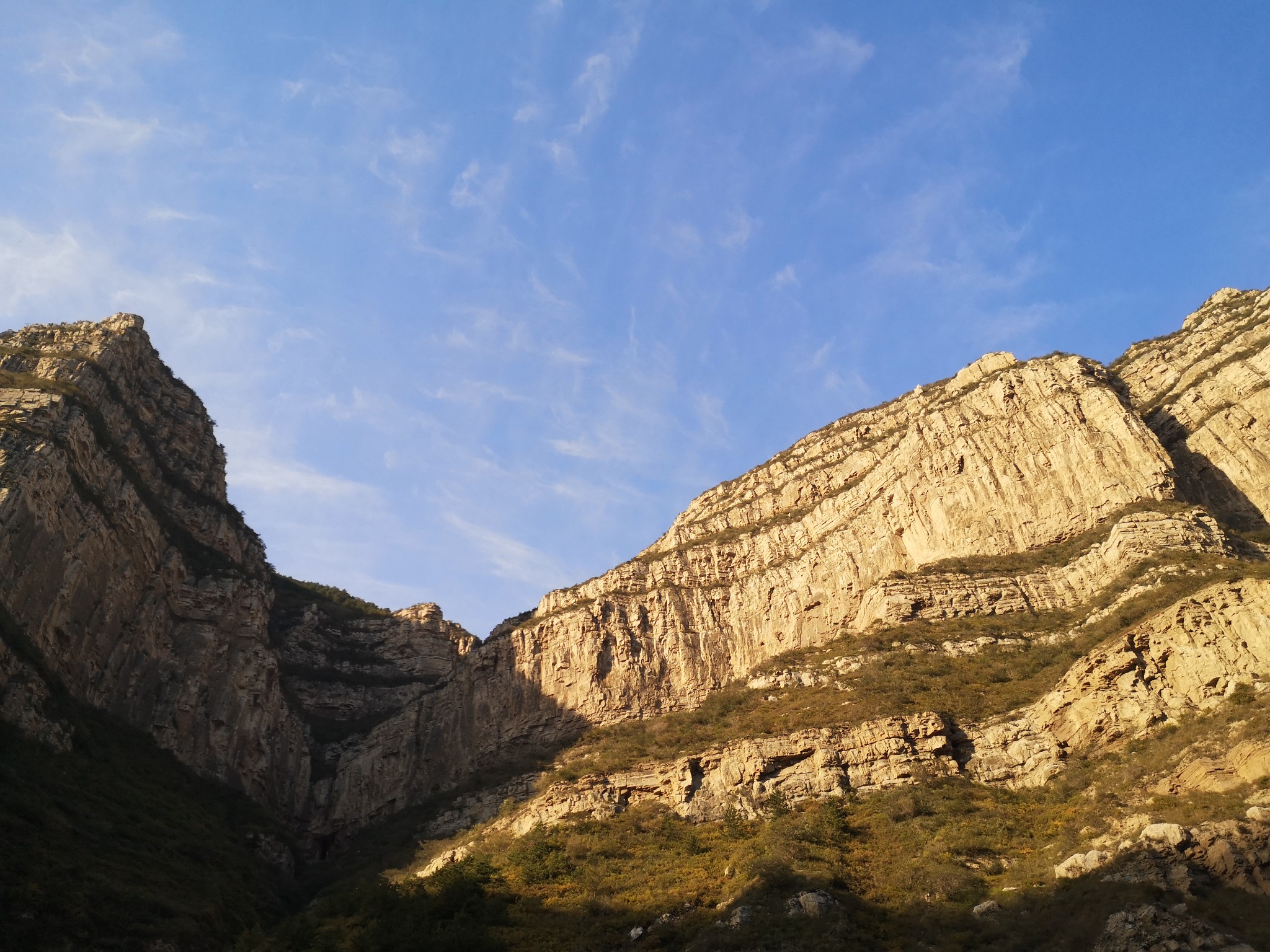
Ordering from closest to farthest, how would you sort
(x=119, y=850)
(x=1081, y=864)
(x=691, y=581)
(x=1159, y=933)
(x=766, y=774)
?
(x=1159, y=933) < (x=1081, y=864) < (x=119, y=850) < (x=766, y=774) < (x=691, y=581)

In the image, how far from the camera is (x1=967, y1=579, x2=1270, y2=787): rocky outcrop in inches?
1524

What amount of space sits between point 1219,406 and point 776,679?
34.2 metres

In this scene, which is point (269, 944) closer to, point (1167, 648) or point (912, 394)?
point (1167, 648)

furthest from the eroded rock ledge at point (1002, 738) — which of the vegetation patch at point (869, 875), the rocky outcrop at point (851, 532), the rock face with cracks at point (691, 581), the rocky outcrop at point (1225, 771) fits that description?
the rocky outcrop at point (851, 532)

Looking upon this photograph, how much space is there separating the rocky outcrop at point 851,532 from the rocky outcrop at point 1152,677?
19.2 meters

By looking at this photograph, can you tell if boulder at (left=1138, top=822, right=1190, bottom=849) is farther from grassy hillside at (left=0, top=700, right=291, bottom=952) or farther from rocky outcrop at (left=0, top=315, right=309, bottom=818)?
rocky outcrop at (left=0, top=315, right=309, bottom=818)

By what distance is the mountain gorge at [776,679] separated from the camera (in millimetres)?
34844

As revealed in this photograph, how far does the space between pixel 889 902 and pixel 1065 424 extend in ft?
131

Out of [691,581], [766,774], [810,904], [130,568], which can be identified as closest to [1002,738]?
[766,774]

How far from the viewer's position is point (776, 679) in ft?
200

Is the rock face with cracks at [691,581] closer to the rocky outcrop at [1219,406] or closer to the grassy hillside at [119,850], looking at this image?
the rocky outcrop at [1219,406]

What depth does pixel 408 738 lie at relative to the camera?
75.1 meters

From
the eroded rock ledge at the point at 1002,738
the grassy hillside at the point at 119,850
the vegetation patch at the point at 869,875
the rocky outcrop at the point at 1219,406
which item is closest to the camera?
the vegetation patch at the point at 869,875

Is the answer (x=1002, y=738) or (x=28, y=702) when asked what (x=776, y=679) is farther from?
(x=28, y=702)
